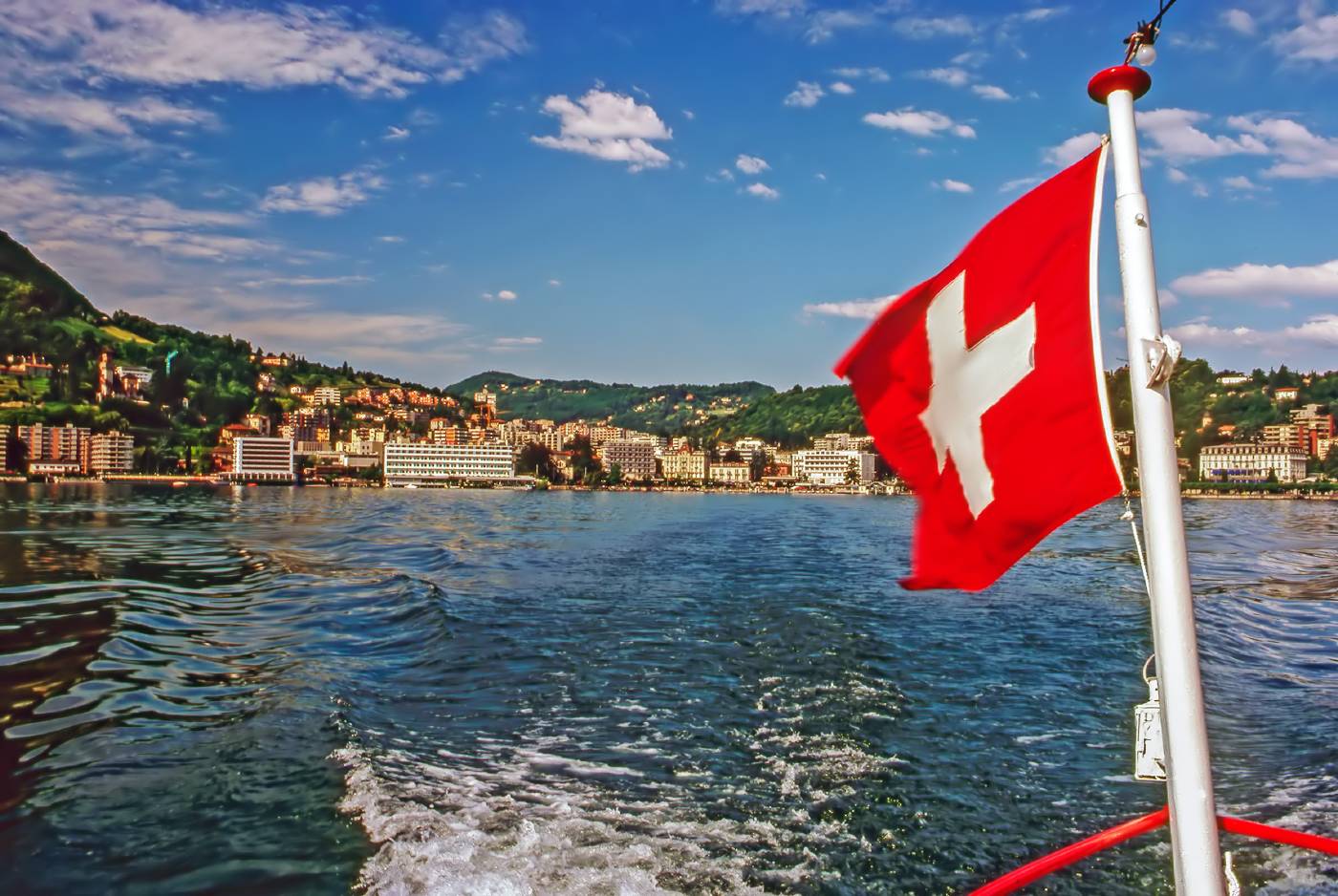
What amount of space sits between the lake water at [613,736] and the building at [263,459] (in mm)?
140601

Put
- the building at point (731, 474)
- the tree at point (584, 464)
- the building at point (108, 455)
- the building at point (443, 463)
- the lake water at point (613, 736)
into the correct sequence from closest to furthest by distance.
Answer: the lake water at point (613, 736), the building at point (108, 455), the building at point (443, 463), the tree at point (584, 464), the building at point (731, 474)

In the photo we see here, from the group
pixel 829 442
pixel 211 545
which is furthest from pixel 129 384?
pixel 211 545

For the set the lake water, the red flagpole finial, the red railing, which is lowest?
the lake water

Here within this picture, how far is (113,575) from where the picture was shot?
60.6ft

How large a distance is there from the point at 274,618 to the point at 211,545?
15.8 metres

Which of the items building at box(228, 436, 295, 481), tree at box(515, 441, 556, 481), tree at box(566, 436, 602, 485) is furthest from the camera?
tree at box(566, 436, 602, 485)

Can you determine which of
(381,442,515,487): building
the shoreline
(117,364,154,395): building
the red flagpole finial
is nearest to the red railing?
the red flagpole finial

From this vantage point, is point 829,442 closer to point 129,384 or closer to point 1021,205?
point 129,384

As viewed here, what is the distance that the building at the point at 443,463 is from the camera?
160 meters

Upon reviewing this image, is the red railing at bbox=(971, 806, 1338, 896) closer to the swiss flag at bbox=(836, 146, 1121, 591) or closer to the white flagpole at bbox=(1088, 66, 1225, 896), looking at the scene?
the white flagpole at bbox=(1088, 66, 1225, 896)

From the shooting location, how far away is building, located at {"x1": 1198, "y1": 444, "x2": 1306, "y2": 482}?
119m

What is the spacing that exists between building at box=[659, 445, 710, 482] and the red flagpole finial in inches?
7175

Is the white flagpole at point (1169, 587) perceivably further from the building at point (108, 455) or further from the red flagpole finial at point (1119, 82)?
the building at point (108, 455)

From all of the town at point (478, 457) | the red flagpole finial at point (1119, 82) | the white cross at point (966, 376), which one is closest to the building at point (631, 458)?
the town at point (478, 457)
